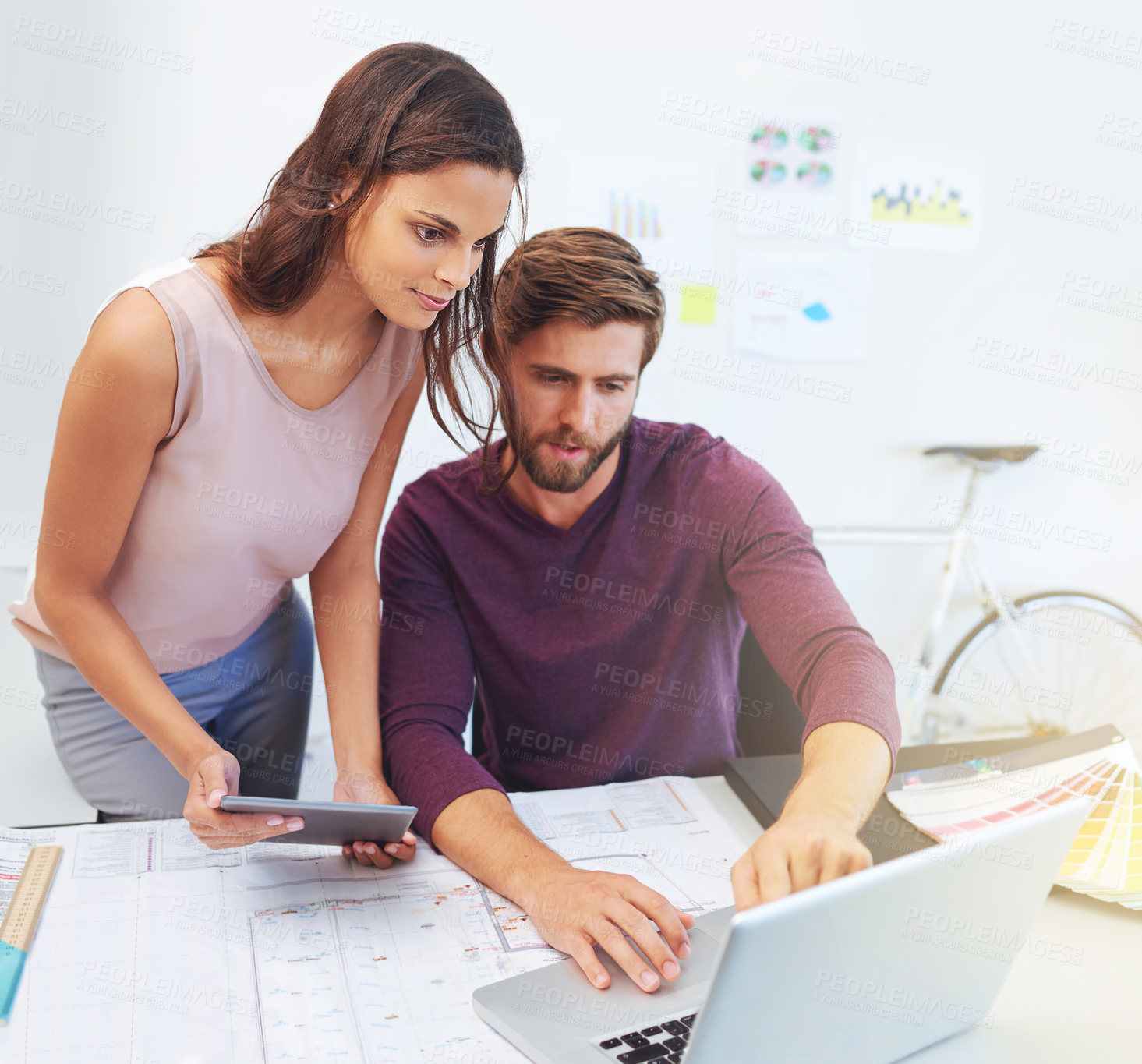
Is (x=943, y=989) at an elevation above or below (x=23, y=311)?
below

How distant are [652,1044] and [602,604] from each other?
671mm

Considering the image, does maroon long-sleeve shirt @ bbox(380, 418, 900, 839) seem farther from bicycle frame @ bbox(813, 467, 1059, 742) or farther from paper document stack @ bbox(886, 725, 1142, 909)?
bicycle frame @ bbox(813, 467, 1059, 742)

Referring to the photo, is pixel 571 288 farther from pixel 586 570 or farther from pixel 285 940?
pixel 285 940

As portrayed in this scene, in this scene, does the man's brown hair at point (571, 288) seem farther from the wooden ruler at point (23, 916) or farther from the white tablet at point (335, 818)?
the wooden ruler at point (23, 916)

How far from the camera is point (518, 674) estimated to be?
1357 mm

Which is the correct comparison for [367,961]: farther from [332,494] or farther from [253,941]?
[332,494]

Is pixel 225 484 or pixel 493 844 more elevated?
pixel 225 484

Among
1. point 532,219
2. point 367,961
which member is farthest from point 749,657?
point 532,219

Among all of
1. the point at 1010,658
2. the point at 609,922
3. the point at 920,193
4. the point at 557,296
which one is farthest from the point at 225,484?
the point at 1010,658

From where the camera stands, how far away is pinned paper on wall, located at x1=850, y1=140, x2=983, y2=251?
2.47m

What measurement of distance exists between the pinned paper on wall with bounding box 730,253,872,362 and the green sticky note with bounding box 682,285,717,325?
6 centimetres

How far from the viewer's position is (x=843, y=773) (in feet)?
3.15

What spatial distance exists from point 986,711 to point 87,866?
2.57 m

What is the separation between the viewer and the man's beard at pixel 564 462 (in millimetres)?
1316
